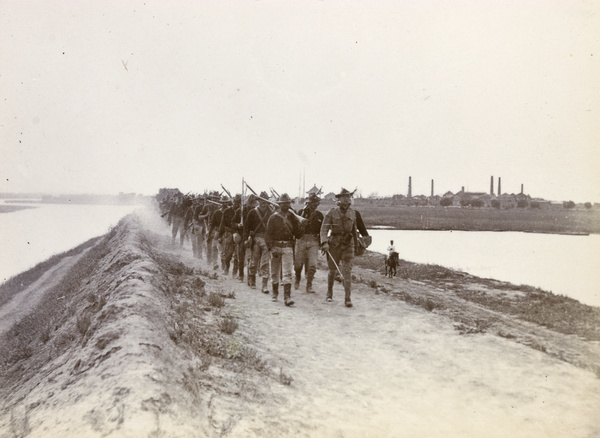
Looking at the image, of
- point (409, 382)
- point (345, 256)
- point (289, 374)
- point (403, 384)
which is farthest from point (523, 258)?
point (289, 374)

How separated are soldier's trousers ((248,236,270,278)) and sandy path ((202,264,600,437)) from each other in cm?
225

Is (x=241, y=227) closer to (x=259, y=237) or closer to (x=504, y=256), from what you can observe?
(x=259, y=237)

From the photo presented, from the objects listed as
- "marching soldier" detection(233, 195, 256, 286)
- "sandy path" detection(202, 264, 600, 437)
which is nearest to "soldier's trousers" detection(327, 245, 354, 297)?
"sandy path" detection(202, 264, 600, 437)

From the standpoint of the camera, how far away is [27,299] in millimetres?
19969

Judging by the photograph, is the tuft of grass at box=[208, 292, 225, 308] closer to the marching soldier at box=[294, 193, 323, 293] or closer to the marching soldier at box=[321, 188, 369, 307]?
the marching soldier at box=[321, 188, 369, 307]

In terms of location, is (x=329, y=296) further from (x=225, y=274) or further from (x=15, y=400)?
(x=15, y=400)

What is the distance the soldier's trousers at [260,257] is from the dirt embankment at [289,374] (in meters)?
1.78

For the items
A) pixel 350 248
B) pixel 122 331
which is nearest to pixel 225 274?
pixel 350 248

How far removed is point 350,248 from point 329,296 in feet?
4.59

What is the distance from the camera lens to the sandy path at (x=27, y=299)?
16750 mm

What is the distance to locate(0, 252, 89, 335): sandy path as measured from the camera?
55.0 ft

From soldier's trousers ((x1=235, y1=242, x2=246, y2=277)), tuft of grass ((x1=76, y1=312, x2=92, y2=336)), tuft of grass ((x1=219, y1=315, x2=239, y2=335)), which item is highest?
soldier's trousers ((x1=235, y1=242, x2=246, y2=277))

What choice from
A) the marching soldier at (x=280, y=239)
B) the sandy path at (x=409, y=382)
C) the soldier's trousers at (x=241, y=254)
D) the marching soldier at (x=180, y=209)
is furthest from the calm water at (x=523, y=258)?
the marching soldier at (x=180, y=209)

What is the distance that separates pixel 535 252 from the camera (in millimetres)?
28141
